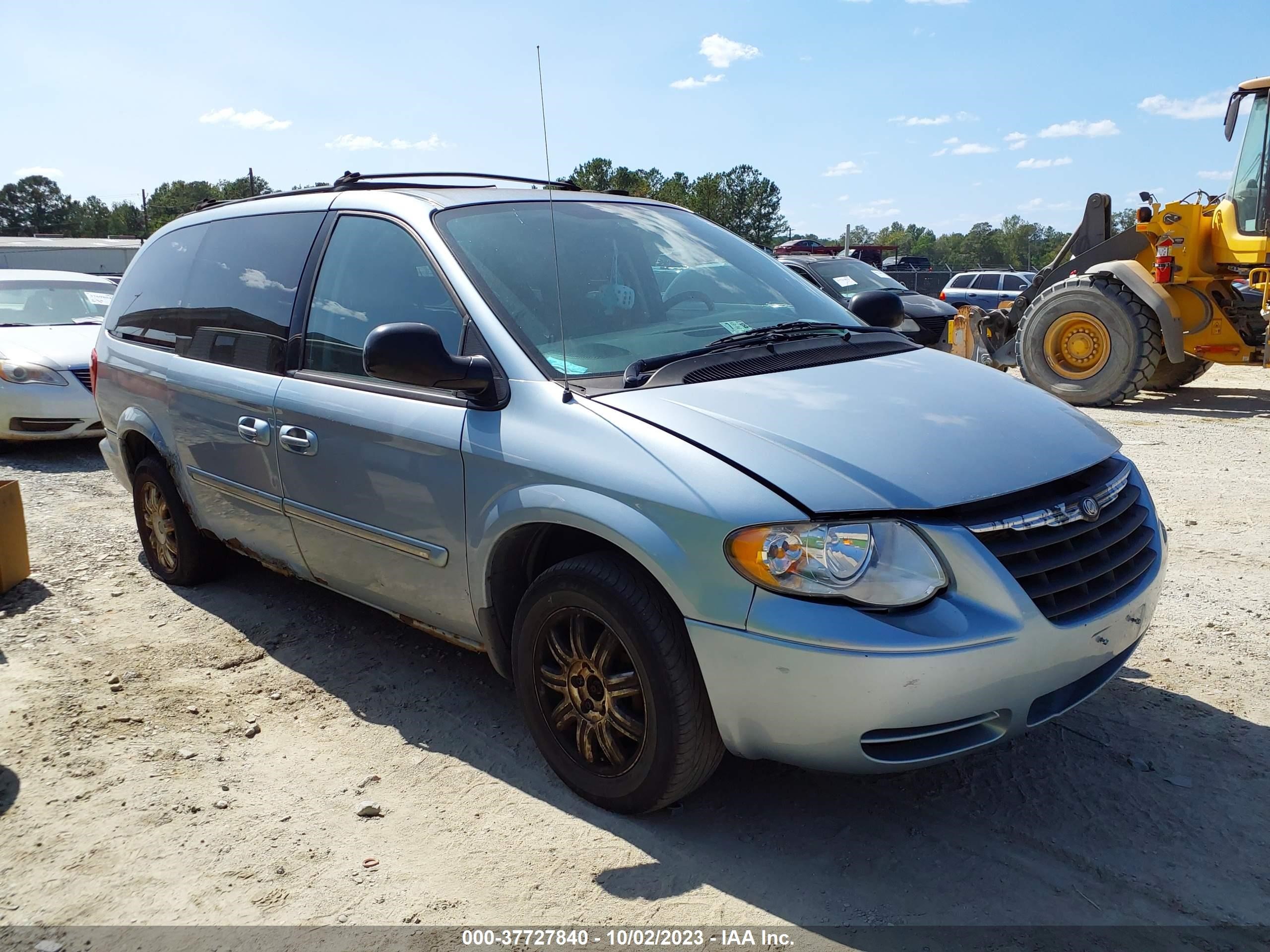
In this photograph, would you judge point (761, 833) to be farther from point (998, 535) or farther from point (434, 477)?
point (434, 477)

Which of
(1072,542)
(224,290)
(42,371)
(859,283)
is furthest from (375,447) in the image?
(859,283)

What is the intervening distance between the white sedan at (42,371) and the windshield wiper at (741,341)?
6.49m

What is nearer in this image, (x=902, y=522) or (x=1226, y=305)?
(x=902, y=522)

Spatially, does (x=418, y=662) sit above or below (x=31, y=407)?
below

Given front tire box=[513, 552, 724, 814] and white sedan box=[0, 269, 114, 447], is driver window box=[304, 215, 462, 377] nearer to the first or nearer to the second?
front tire box=[513, 552, 724, 814]

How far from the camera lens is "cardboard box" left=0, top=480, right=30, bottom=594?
5.13 m

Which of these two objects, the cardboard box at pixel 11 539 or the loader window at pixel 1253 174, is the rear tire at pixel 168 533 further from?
the loader window at pixel 1253 174

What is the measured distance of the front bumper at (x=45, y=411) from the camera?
8523 mm

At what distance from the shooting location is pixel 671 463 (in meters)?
2.62

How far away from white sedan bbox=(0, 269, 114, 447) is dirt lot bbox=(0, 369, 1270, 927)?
187 inches

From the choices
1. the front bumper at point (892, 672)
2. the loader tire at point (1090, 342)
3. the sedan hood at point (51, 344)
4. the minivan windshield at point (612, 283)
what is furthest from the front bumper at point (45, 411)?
the loader tire at point (1090, 342)

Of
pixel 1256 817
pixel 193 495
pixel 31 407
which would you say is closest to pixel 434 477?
pixel 193 495

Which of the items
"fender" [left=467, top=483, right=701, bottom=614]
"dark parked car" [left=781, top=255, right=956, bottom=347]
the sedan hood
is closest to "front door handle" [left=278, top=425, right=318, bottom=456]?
"fender" [left=467, top=483, right=701, bottom=614]

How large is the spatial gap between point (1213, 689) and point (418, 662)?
3094mm
